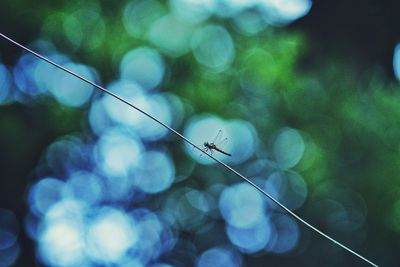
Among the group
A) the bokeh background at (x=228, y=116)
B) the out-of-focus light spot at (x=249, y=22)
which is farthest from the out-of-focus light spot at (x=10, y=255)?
the out-of-focus light spot at (x=249, y=22)

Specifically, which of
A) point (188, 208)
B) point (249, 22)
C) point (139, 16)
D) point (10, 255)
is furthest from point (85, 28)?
point (10, 255)

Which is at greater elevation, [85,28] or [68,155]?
[85,28]

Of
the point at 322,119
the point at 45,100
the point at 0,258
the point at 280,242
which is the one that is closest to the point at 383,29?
the point at 322,119

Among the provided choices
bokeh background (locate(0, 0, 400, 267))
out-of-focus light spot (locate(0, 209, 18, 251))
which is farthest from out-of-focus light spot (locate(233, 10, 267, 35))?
out-of-focus light spot (locate(0, 209, 18, 251))

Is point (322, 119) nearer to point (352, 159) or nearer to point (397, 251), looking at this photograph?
point (352, 159)

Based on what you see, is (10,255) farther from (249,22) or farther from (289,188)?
(249,22)
